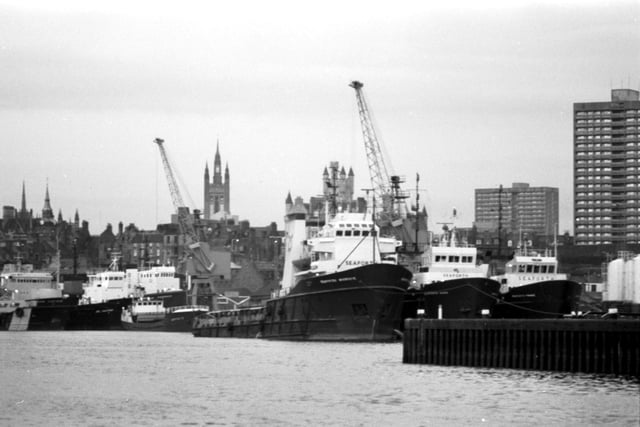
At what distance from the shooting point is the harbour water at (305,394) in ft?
162

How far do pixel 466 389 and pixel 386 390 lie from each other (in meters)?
3.59

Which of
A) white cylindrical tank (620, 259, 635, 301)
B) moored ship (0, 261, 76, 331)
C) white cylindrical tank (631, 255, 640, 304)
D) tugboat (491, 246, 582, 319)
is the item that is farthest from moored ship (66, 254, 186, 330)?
white cylindrical tank (631, 255, 640, 304)

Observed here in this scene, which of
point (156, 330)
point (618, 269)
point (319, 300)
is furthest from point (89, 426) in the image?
point (156, 330)

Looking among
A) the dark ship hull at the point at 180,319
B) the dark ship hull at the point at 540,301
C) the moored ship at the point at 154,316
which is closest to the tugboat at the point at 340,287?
the dark ship hull at the point at 540,301

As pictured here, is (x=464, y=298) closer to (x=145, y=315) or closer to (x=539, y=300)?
(x=539, y=300)

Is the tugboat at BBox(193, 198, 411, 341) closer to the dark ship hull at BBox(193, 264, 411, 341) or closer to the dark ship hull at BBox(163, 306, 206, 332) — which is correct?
the dark ship hull at BBox(193, 264, 411, 341)

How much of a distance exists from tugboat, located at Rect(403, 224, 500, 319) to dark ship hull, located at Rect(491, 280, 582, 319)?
8.05ft

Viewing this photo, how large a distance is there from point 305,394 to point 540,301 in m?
46.8

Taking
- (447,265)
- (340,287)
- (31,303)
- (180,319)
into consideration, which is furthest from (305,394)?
(31,303)

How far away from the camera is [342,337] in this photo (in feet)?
316

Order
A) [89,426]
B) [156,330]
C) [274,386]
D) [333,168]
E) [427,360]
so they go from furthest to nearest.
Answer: [156,330] < [333,168] < [427,360] < [274,386] < [89,426]

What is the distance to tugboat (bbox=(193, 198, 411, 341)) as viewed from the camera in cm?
9475

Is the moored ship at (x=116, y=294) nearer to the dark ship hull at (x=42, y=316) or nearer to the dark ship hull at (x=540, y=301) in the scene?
the dark ship hull at (x=42, y=316)

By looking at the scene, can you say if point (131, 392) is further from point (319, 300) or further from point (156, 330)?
point (156, 330)
